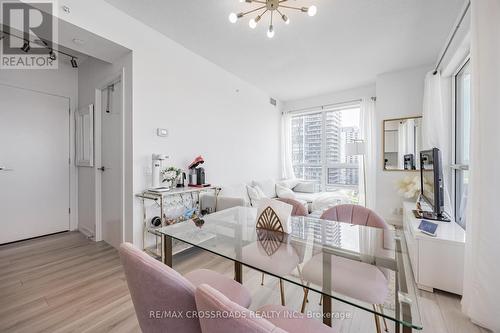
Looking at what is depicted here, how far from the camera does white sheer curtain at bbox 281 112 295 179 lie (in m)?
5.32

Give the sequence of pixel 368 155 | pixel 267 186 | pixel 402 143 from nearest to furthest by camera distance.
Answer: pixel 402 143 → pixel 368 155 → pixel 267 186

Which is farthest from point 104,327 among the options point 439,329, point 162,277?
point 439,329

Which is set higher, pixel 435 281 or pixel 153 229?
pixel 153 229

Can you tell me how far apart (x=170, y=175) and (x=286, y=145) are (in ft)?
11.3

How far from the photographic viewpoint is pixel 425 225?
2107 mm

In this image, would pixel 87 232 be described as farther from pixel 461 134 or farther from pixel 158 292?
pixel 461 134

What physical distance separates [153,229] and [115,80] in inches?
78.0

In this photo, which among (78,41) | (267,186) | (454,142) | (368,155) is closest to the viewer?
(78,41)

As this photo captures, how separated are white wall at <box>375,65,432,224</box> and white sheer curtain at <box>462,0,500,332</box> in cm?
237

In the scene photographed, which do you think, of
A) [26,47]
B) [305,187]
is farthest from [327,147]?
[26,47]

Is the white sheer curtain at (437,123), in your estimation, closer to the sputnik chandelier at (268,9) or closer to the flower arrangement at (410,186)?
the flower arrangement at (410,186)

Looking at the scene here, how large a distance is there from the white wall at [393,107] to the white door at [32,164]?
554 cm

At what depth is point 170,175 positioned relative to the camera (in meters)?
2.59

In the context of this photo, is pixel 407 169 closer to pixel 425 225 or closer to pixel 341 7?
pixel 425 225
